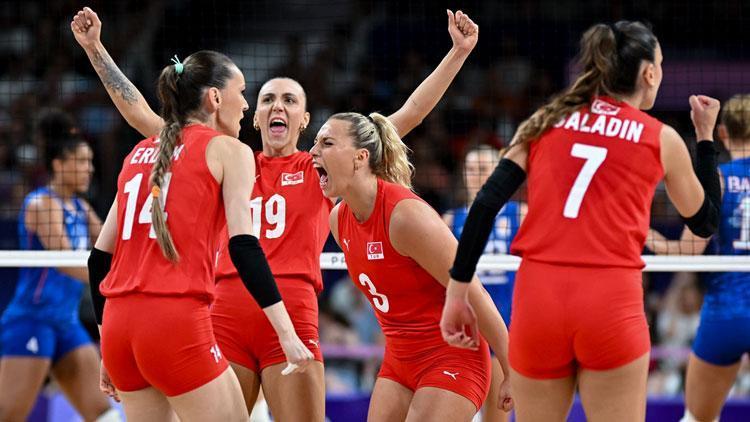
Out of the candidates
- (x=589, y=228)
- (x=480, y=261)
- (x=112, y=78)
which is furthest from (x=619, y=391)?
(x=112, y=78)

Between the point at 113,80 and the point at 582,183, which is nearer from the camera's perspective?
the point at 582,183

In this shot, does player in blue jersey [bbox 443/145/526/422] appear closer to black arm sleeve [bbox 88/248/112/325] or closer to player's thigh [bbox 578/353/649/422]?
black arm sleeve [bbox 88/248/112/325]

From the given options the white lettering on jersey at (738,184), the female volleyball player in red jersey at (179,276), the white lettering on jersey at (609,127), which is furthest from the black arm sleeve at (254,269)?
the white lettering on jersey at (738,184)

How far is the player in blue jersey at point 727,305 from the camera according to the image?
729 centimetres

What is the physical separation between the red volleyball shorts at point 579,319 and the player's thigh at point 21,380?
4667 millimetres

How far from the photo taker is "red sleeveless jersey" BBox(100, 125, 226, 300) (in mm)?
4641

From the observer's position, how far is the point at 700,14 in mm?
16391

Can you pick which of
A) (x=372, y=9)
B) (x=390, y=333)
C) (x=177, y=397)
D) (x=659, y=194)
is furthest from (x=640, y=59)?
(x=372, y=9)

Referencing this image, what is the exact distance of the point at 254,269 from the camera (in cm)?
461

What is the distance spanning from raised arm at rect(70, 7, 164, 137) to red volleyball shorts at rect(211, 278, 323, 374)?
1.09 m

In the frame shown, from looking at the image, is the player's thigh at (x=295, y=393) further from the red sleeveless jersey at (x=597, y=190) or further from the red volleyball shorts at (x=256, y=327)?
the red sleeveless jersey at (x=597, y=190)

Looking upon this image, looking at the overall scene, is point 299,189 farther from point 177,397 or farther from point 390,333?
point 177,397

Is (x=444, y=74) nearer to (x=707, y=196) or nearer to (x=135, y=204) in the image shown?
(x=707, y=196)

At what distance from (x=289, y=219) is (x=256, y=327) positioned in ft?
2.05
